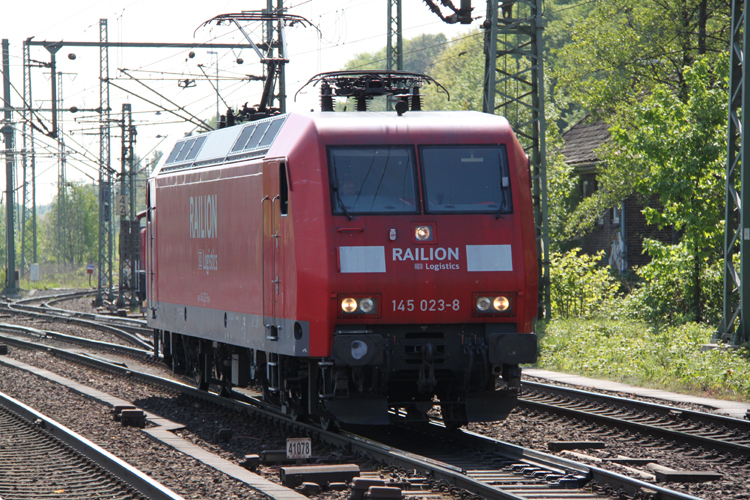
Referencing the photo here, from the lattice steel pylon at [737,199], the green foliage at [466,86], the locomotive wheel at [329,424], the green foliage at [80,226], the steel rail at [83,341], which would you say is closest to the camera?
the locomotive wheel at [329,424]

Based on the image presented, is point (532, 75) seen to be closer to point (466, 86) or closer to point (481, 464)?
point (481, 464)

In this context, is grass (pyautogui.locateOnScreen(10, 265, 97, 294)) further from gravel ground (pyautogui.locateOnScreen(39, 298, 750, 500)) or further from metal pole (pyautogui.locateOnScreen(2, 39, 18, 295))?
gravel ground (pyautogui.locateOnScreen(39, 298, 750, 500))

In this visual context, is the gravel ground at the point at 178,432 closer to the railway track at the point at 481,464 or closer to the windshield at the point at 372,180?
the railway track at the point at 481,464

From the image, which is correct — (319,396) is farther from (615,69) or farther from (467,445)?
(615,69)

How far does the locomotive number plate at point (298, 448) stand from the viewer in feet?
30.0

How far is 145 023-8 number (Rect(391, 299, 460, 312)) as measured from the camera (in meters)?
9.75

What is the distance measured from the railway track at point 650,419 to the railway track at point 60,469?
17.5 ft

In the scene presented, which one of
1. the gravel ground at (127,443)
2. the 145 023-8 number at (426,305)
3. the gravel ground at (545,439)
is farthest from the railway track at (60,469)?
the 145 023-8 number at (426,305)

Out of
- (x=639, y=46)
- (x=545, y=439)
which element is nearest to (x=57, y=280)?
(x=639, y=46)

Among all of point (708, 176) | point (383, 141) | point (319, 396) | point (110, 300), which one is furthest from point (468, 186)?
point (110, 300)

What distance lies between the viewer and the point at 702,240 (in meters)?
20.9

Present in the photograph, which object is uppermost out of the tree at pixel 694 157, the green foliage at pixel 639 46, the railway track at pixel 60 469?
the green foliage at pixel 639 46

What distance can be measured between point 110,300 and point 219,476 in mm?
35332

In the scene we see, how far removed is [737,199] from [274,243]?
929 cm
